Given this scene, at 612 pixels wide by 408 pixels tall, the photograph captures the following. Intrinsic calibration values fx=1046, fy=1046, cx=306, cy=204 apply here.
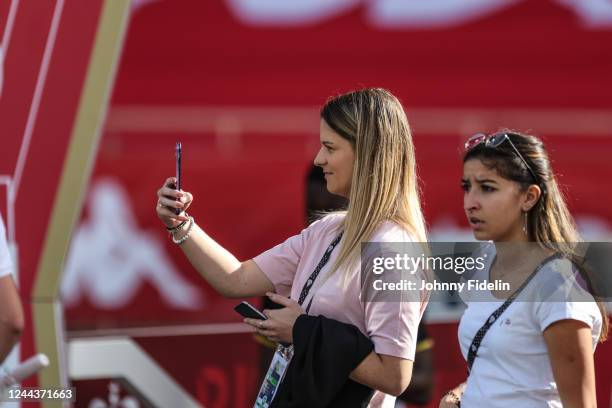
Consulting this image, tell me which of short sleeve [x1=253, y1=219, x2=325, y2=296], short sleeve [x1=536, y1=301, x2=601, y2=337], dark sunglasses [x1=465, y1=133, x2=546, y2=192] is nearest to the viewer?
short sleeve [x1=536, y1=301, x2=601, y2=337]

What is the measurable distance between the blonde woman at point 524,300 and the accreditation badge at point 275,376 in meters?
0.34

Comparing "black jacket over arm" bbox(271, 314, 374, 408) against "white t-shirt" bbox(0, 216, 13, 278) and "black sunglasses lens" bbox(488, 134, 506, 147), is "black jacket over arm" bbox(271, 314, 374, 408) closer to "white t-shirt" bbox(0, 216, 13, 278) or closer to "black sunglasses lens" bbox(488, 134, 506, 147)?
"black sunglasses lens" bbox(488, 134, 506, 147)

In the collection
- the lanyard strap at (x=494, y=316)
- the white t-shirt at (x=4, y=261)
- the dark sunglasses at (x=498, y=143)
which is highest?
the dark sunglasses at (x=498, y=143)

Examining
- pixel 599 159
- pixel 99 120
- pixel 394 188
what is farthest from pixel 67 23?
pixel 599 159

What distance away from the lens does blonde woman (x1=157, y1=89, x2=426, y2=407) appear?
1913 mm

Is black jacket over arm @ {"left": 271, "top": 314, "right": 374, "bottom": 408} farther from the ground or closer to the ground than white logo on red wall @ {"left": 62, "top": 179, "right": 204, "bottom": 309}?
closer to the ground

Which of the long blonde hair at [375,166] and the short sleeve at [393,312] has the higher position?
the long blonde hair at [375,166]

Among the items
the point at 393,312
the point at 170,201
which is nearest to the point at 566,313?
the point at 393,312

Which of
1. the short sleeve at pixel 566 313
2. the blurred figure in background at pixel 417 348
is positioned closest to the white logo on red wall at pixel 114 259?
the blurred figure in background at pixel 417 348

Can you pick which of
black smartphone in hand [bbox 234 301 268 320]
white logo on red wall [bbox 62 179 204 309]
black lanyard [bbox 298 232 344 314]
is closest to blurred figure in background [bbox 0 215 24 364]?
black smartphone in hand [bbox 234 301 268 320]

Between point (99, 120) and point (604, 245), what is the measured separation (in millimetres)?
1325

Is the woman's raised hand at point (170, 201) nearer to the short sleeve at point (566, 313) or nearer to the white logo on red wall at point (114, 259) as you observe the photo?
the short sleeve at point (566, 313)

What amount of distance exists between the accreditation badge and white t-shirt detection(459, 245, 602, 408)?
1.20ft

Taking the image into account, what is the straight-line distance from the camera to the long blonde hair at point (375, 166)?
199 centimetres
